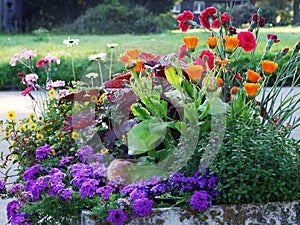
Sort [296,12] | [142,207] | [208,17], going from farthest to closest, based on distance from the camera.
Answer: [296,12]
[208,17]
[142,207]

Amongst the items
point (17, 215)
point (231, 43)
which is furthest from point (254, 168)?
point (17, 215)

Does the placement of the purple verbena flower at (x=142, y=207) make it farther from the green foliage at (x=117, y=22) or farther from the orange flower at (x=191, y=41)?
the green foliage at (x=117, y=22)

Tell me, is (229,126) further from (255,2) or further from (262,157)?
(255,2)

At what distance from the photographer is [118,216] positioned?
2.02 meters

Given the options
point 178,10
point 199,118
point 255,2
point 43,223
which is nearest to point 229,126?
point 199,118

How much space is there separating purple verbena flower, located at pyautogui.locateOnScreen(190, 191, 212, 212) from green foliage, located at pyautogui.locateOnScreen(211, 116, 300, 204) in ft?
0.22

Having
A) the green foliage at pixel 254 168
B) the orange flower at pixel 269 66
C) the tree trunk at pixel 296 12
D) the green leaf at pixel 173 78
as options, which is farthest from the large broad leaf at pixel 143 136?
the tree trunk at pixel 296 12

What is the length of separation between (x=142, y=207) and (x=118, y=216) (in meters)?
0.10

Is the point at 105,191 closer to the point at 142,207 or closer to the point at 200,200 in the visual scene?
the point at 142,207

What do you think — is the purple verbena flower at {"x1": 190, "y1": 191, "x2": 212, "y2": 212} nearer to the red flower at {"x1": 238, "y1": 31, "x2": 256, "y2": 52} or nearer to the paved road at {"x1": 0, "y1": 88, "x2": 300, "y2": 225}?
the red flower at {"x1": 238, "y1": 31, "x2": 256, "y2": 52}

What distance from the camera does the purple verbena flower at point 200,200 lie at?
2.03m

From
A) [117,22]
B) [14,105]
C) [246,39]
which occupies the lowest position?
[14,105]

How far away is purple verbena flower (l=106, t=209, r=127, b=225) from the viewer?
2002mm

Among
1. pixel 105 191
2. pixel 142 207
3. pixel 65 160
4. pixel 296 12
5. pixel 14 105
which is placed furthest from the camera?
pixel 296 12
